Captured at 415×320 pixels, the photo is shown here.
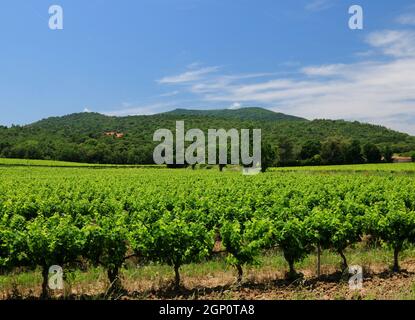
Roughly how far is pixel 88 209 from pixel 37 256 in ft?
21.6

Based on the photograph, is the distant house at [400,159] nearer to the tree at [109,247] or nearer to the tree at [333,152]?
the tree at [333,152]

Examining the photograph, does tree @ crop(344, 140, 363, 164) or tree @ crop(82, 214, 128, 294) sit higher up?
tree @ crop(344, 140, 363, 164)

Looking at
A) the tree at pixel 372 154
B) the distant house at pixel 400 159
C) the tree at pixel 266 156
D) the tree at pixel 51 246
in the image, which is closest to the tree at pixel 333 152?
the tree at pixel 372 154

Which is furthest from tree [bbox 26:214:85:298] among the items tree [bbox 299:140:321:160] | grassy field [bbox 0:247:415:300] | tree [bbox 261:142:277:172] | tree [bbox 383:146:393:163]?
tree [bbox 383:146:393:163]

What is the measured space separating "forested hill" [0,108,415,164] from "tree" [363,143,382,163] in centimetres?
171

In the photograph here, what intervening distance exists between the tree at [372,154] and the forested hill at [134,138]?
5.60ft

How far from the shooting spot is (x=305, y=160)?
78562 millimetres

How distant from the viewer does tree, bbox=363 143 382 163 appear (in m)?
76.8

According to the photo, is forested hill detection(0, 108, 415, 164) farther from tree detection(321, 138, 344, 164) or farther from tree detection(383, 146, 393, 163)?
tree detection(383, 146, 393, 163)

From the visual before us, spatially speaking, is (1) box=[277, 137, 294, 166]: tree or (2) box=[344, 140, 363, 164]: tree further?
(1) box=[277, 137, 294, 166]: tree

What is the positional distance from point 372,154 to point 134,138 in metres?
63.3

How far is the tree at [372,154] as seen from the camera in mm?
76812

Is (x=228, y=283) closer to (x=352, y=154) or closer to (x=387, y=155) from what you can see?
(x=352, y=154)
